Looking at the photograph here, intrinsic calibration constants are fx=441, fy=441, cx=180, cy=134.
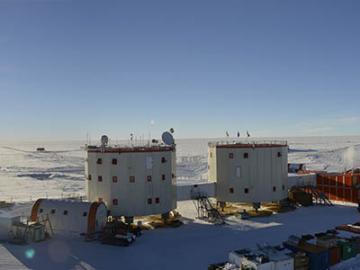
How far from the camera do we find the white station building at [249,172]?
3612 cm

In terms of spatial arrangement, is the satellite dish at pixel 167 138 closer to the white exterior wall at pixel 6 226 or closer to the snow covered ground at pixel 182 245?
the snow covered ground at pixel 182 245

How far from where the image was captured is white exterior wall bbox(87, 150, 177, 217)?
3053 centimetres

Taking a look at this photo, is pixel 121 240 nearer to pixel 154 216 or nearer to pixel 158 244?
pixel 158 244

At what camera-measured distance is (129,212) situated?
30406mm

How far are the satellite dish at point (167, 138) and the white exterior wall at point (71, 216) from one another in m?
8.01

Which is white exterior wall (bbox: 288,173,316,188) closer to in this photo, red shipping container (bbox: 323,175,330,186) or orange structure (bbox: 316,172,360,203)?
orange structure (bbox: 316,172,360,203)

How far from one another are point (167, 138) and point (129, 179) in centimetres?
505

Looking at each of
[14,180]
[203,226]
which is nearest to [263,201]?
[203,226]

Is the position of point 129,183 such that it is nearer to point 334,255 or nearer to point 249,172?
point 249,172

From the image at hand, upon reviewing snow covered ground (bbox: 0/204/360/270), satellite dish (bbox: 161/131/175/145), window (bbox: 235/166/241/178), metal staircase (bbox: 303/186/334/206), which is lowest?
snow covered ground (bbox: 0/204/360/270)

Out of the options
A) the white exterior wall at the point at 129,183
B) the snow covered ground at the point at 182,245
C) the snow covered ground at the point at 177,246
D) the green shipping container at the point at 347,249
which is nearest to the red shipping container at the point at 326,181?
the snow covered ground at the point at 182,245

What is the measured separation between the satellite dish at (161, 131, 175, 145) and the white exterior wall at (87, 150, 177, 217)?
225cm

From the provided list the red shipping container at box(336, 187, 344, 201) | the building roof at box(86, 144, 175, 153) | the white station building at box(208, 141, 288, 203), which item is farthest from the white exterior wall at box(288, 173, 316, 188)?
the building roof at box(86, 144, 175, 153)

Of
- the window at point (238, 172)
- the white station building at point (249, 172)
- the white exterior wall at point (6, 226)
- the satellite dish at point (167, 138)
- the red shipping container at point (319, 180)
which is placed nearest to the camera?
the white exterior wall at point (6, 226)
